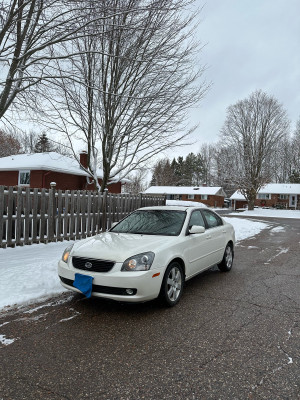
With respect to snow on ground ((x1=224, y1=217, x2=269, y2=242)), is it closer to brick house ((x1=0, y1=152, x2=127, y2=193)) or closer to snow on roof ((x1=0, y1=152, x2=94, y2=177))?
brick house ((x1=0, y1=152, x2=127, y2=193))

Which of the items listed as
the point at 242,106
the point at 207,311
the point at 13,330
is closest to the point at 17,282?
the point at 13,330

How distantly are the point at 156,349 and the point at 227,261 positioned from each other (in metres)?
3.84

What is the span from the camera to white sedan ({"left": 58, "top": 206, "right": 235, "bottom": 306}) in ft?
12.6

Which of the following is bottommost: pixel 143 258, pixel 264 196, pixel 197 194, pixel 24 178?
pixel 143 258

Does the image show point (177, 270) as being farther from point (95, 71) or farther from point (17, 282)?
point (95, 71)

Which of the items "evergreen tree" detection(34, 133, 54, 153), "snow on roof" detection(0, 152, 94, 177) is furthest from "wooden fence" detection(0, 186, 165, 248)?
"evergreen tree" detection(34, 133, 54, 153)

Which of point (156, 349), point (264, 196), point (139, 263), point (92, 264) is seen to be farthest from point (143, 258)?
point (264, 196)

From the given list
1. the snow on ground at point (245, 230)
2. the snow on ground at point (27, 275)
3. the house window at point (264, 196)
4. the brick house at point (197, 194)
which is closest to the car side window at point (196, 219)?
the snow on ground at point (27, 275)

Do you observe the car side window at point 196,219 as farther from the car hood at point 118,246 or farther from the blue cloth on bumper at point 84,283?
the blue cloth on bumper at point 84,283

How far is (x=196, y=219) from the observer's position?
5.58 m

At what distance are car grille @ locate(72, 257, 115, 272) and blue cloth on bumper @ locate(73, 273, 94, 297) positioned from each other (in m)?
0.13

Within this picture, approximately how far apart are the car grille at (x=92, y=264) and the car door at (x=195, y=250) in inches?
53.0

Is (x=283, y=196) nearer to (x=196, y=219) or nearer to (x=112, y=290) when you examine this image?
(x=196, y=219)

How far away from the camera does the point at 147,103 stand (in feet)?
32.0
